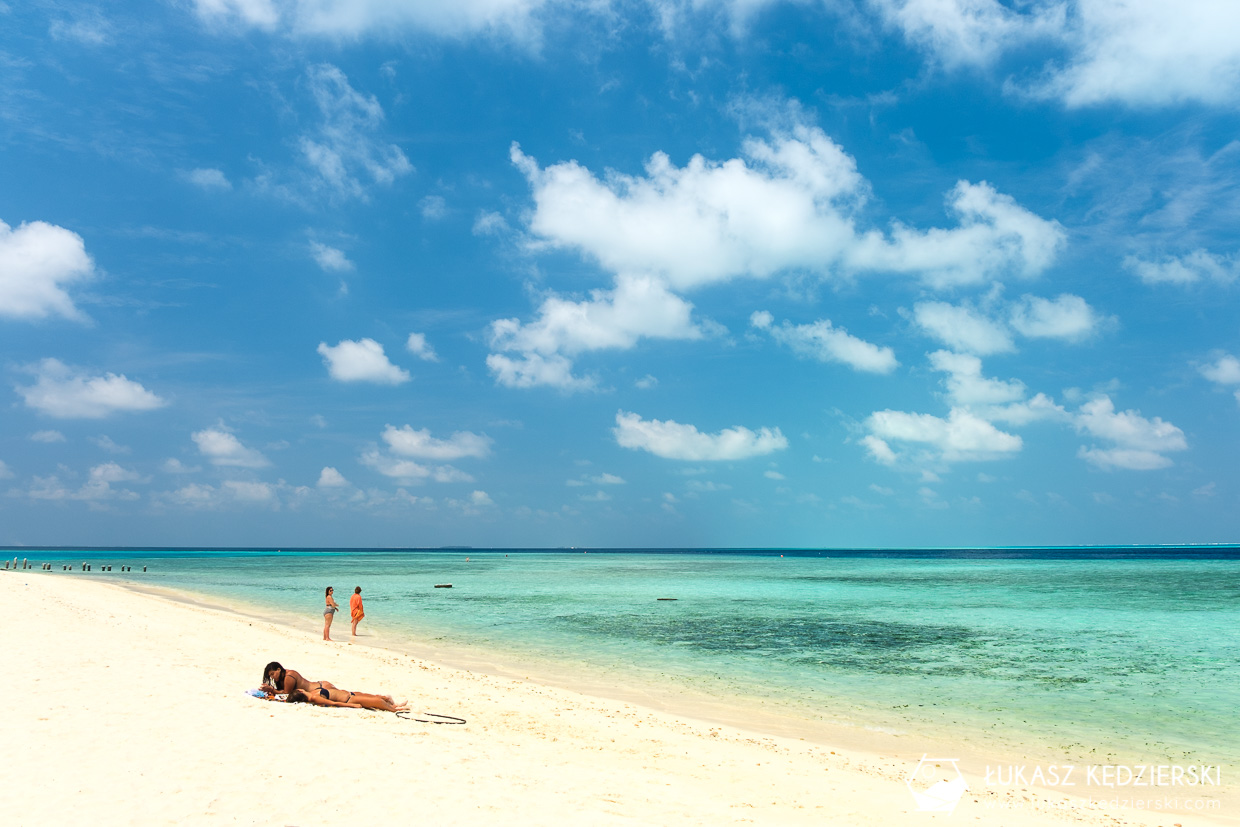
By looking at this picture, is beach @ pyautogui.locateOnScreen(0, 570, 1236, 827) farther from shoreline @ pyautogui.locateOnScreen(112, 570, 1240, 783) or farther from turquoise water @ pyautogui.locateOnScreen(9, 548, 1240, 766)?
turquoise water @ pyautogui.locateOnScreen(9, 548, 1240, 766)

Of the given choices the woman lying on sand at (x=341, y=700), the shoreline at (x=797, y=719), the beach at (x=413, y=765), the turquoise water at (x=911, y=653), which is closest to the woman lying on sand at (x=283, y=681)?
the woman lying on sand at (x=341, y=700)

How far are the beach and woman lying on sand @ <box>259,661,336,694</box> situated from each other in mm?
533

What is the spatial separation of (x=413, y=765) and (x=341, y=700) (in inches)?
188

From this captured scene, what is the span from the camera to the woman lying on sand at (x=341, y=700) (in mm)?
14211

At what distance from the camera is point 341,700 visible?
1440cm

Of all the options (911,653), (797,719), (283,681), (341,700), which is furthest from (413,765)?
→ (911,653)

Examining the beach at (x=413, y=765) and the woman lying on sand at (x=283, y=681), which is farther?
the woman lying on sand at (x=283, y=681)

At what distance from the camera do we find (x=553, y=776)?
10.6 m

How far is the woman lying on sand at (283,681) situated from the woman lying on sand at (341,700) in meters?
0.10

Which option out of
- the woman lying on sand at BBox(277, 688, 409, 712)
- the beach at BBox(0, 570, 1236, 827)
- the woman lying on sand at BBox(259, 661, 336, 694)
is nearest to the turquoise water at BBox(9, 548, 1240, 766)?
the beach at BBox(0, 570, 1236, 827)

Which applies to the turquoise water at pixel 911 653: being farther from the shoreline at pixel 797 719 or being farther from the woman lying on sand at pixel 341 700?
the woman lying on sand at pixel 341 700

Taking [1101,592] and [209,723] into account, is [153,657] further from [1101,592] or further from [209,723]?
[1101,592]

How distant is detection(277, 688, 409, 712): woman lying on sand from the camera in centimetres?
1421

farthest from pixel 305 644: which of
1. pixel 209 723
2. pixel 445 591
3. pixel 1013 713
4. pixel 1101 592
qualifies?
pixel 1101 592
